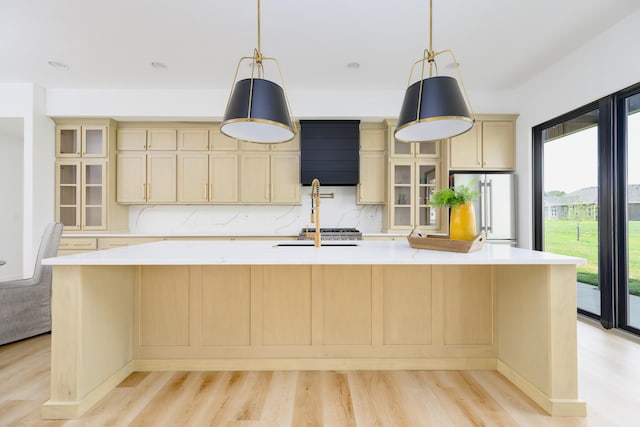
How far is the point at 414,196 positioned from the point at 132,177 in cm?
386

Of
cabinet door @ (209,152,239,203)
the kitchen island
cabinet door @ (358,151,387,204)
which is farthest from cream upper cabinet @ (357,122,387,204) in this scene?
the kitchen island

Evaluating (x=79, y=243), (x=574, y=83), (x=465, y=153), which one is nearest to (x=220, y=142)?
(x=79, y=243)

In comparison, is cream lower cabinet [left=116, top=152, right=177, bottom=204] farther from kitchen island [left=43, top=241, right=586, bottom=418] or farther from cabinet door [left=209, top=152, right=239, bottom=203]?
kitchen island [left=43, top=241, right=586, bottom=418]

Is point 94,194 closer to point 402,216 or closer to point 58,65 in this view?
point 58,65

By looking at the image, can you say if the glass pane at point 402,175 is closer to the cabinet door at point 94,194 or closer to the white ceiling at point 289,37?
the white ceiling at point 289,37

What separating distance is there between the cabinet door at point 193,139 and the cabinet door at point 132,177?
0.54m

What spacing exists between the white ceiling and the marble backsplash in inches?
68.1

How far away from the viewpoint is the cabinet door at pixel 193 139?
15.0 ft

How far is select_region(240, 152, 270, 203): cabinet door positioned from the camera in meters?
4.59

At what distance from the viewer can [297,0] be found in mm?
2605

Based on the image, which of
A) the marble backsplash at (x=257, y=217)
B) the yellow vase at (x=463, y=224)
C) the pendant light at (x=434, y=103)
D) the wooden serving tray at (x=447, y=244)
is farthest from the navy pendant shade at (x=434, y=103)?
the marble backsplash at (x=257, y=217)

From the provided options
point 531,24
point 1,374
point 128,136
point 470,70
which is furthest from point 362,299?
point 128,136

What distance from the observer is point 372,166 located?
15.1 ft

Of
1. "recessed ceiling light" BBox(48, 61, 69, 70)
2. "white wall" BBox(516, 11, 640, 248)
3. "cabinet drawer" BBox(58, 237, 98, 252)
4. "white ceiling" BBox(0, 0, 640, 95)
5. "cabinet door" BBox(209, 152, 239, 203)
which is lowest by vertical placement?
"cabinet drawer" BBox(58, 237, 98, 252)
